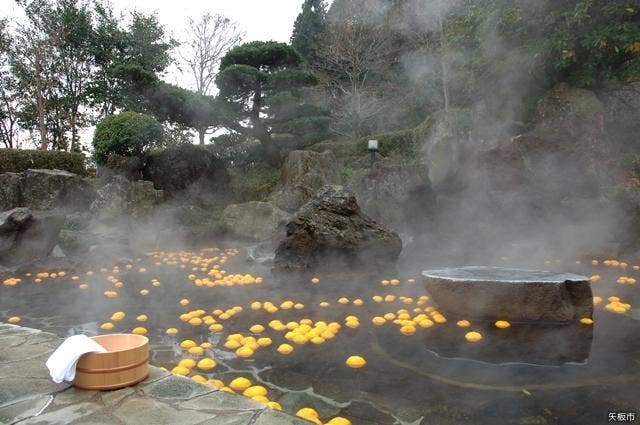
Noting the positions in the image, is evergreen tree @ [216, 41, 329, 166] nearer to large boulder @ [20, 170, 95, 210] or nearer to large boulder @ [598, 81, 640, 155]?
large boulder @ [20, 170, 95, 210]

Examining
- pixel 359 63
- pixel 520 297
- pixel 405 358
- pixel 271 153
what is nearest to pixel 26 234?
pixel 405 358

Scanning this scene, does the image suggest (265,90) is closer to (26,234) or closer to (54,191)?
(54,191)

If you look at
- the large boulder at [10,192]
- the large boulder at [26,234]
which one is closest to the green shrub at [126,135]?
the large boulder at [10,192]

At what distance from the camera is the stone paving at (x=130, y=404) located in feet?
6.89

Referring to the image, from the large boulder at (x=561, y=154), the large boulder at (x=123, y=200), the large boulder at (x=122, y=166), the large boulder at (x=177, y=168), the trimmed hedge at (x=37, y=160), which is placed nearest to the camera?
Answer: the large boulder at (x=561, y=154)

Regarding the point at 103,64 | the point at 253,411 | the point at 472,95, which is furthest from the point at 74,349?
the point at 103,64

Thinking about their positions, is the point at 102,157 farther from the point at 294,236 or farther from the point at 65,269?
the point at 294,236

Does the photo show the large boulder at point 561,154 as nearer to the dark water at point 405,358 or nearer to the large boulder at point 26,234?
the dark water at point 405,358

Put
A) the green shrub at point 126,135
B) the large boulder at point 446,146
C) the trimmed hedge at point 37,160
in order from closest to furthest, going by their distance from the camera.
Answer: the large boulder at point 446,146
the trimmed hedge at point 37,160
the green shrub at point 126,135

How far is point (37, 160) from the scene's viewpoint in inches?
546

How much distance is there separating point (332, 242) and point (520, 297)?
145 inches

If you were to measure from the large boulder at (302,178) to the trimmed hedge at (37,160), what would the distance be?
7247mm

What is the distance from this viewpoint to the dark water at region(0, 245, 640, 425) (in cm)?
291

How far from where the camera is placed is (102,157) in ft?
45.7
